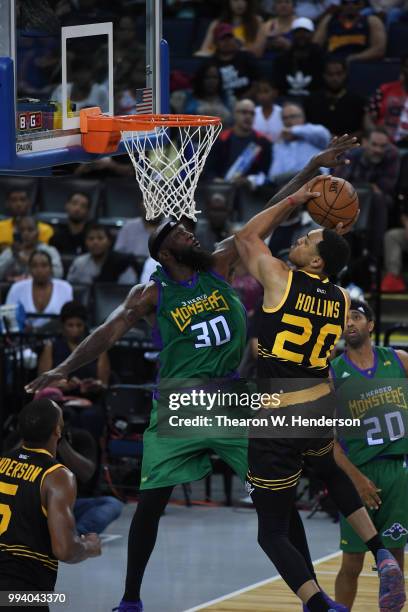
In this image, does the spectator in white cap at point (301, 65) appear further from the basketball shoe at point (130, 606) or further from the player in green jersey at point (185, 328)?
the basketball shoe at point (130, 606)

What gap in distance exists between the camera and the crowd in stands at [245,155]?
39.9 feet

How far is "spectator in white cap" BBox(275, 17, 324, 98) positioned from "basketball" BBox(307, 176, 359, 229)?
7.68m

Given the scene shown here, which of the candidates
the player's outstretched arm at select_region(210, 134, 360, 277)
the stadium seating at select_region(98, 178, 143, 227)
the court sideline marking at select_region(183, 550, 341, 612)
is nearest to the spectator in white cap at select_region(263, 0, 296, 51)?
the stadium seating at select_region(98, 178, 143, 227)

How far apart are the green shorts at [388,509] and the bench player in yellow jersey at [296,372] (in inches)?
19.7

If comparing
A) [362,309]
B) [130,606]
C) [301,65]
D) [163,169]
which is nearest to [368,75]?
[301,65]

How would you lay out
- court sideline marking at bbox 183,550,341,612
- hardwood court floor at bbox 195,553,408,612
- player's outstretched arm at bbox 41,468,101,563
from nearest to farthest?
player's outstretched arm at bbox 41,468,101,563, hardwood court floor at bbox 195,553,408,612, court sideline marking at bbox 183,550,341,612

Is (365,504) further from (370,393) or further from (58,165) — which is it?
(58,165)

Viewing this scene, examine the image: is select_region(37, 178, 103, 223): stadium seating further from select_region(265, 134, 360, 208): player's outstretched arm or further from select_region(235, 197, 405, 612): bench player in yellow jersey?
select_region(235, 197, 405, 612): bench player in yellow jersey

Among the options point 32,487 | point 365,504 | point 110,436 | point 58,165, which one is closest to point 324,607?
point 365,504

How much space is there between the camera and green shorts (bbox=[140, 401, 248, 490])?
7199mm

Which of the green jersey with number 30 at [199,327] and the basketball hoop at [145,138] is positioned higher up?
the basketball hoop at [145,138]

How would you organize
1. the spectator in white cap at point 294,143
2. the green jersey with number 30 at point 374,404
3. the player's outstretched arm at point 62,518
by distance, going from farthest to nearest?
the spectator in white cap at point 294,143 < the green jersey with number 30 at point 374,404 < the player's outstretched arm at point 62,518

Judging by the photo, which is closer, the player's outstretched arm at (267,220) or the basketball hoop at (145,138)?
the player's outstretched arm at (267,220)

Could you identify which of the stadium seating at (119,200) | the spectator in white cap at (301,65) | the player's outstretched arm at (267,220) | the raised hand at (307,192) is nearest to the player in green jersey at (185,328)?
the raised hand at (307,192)
